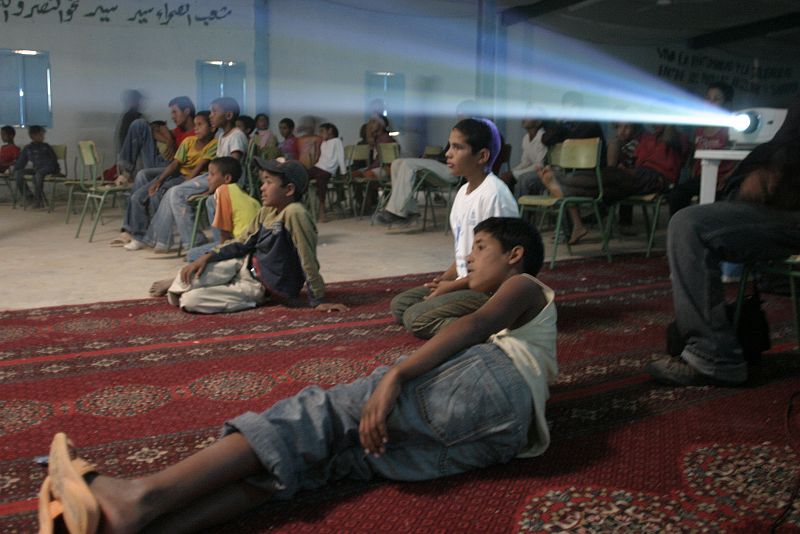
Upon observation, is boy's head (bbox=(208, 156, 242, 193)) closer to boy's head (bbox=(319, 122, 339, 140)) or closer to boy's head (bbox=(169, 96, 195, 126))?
boy's head (bbox=(169, 96, 195, 126))

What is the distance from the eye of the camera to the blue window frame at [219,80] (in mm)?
10055

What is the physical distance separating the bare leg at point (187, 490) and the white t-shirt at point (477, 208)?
1.44m

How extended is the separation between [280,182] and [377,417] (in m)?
1.96

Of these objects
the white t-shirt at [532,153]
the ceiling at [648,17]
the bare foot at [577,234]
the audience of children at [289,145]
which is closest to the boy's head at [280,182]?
the bare foot at [577,234]

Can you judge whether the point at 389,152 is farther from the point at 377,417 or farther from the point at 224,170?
the point at 377,417

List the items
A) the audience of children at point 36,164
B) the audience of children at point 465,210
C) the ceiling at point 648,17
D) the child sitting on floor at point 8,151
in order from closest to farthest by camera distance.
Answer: the audience of children at point 465,210, the audience of children at point 36,164, the child sitting on floor at point 8,151, the ceiling at point 648,17

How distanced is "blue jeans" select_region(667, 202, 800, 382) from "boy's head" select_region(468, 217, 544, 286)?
56 centimetres

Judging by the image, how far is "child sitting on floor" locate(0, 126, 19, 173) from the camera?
8.57 metres

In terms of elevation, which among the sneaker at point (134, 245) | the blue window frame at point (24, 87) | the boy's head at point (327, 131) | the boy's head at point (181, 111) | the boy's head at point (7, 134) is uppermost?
the blue window frame at point (24, 87)

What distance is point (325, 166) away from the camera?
24.0 feet

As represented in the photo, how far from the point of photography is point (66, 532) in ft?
4.13

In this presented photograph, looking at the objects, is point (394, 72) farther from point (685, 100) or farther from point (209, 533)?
point (209, 533)

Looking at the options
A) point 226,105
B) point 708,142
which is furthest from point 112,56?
point 708,142

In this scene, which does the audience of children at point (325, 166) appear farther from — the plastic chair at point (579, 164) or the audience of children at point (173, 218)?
the plastic chair at point (579, 164)
